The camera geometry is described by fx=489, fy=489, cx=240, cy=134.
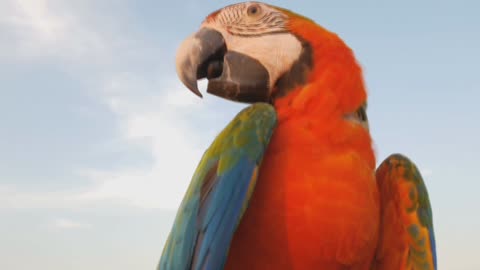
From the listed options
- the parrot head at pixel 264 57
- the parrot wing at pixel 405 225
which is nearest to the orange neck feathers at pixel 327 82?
the parrot head at pixel 264 57

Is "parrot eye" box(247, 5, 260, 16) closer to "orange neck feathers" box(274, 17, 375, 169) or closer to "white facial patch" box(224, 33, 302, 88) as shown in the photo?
"white facial patch" box(224, 33, 302, 88)

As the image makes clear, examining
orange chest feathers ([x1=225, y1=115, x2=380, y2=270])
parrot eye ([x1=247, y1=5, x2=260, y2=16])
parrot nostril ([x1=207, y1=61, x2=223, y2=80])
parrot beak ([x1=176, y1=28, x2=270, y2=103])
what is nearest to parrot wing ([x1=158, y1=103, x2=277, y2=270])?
orange chest feathers ([x1=225, y1=115, x2=380, y2=270])


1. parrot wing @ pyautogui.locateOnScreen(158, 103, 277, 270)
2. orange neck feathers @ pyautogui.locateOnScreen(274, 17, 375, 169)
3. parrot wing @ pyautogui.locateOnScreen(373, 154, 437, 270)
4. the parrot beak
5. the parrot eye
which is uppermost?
the parrot eye

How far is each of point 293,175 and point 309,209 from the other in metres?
0.17

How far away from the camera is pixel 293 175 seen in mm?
2244

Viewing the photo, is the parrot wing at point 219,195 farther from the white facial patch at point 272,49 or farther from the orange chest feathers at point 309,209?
the white facial patch at point 272,49

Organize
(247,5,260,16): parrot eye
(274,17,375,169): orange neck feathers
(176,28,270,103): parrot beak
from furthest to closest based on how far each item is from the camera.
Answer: (247,5,260,16): parrot eye < (176,28,270,103): parrot beak < (274,17,375,169): orange neck feathers

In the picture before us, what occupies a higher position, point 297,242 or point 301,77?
point 301,77

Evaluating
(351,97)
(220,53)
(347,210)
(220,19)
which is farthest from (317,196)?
(220,19)

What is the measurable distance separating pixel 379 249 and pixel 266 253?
2.29ft

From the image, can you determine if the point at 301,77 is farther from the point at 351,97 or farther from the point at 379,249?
the point at 379,249

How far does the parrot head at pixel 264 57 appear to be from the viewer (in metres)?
2.55

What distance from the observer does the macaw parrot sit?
2193mm

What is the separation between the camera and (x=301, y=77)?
8.39 feet
